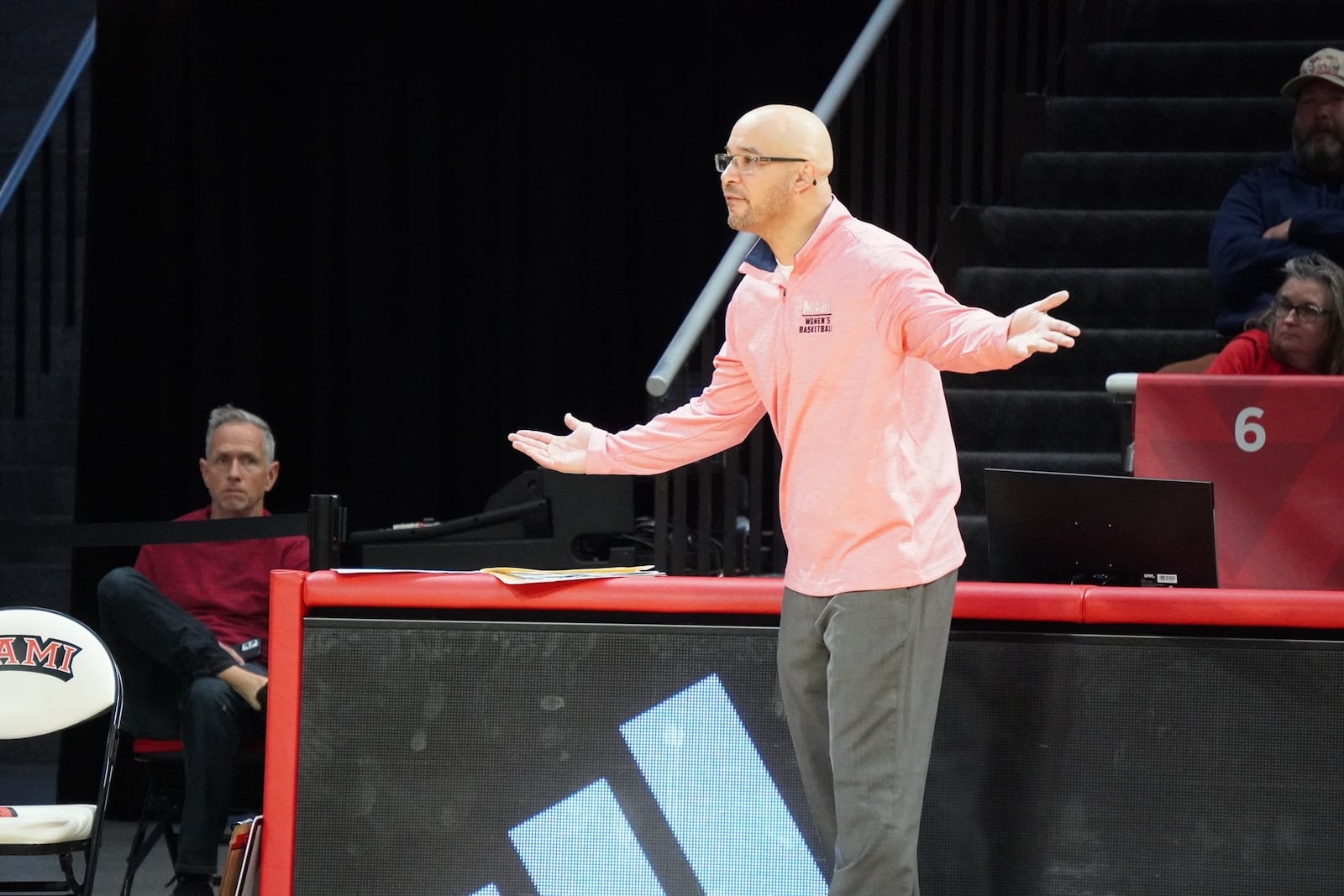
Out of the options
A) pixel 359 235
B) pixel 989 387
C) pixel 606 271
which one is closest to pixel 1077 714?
pixel 989 387

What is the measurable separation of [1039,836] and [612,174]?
338cm

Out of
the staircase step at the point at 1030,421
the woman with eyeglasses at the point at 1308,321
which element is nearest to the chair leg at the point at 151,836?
the staircase step at the point at 1030,421

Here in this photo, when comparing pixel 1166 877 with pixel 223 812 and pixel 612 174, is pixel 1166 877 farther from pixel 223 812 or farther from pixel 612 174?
pixel 612 174

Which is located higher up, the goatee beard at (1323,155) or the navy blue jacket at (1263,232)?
the goatee beard at (1323,155)

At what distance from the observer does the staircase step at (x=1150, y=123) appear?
5.86 metres

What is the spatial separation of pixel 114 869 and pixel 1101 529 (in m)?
3.14

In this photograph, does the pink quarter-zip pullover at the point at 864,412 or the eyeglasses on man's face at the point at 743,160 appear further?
the eyeglasses on man's face at the point at 743,160

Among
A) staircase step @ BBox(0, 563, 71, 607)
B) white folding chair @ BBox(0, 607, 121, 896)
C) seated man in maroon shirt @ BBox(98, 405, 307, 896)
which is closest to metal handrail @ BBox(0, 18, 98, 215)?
staircase step @ BBox(0, 563, 71, 607)

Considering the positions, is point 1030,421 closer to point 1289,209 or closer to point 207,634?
point 1289,209

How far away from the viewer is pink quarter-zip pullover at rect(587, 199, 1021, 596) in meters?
2.59

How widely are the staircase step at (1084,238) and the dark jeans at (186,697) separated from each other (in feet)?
9.06

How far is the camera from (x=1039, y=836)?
291 centimetres

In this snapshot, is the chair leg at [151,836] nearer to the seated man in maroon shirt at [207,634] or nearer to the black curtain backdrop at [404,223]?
the seated man in maroon shirt at [207,634]

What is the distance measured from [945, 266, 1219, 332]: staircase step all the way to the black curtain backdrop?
928 mm
